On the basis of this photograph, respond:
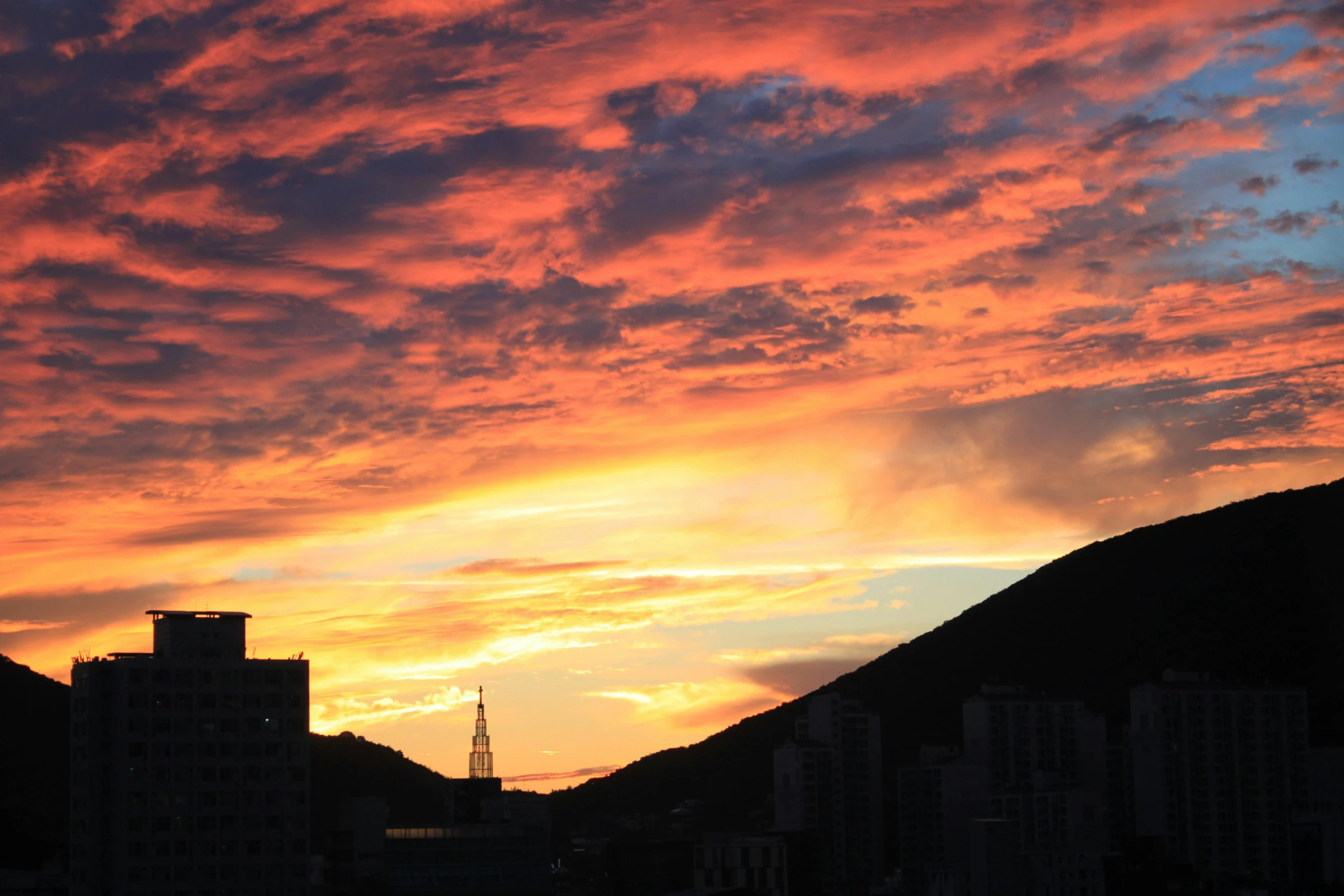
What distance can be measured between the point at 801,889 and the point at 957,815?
22.9 m

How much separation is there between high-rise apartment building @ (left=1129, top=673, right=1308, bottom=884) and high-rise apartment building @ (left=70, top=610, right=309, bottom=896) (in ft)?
324

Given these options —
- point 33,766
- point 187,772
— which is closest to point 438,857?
point 187,772

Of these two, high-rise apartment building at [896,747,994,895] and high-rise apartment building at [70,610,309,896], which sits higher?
high-rise apartment building at [70,610,309,896]

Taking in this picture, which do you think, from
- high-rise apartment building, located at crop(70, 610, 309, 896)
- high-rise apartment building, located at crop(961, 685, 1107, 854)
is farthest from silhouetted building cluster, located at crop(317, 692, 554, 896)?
high-rise apartment building, located at crop(961, 685, 1107, 854)

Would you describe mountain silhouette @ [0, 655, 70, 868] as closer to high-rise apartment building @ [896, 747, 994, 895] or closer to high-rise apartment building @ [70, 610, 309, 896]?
high-rise apartment building @ [70, 610, 309, 896]

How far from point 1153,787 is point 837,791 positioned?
1369 inches

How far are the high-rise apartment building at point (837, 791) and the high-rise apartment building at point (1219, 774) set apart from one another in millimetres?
29494

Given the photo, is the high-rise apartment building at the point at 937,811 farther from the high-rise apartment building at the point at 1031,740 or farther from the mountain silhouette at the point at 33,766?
the mountain silhouette at the point at 33,766

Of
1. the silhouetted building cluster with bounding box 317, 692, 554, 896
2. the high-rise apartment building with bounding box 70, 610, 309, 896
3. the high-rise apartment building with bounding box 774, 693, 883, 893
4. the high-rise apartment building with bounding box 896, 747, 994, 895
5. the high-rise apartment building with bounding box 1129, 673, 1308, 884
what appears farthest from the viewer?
the high-rise apartment building with bounding box 1129, 673, 1308, 884

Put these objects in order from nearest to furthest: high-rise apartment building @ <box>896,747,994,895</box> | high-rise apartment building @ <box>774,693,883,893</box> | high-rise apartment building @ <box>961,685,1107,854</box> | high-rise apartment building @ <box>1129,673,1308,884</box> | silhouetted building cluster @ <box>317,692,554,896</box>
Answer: silhouetted building cluster @ <box>317,692,554,896</box>, high-rise apartment building @ <box>896,747,994,895</box>, high-rise apartment building @ <box>774,693,883,893</box>, high-rise apartment building @ <box>1129,673,1308,884</box>, high-rise apartment building @ <box>961,685,1107,854</box>

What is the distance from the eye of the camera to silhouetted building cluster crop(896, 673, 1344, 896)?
166375 millimetres

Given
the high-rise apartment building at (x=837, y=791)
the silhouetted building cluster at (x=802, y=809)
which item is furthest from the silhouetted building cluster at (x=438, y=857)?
the high-rise apartment building at (x=837, y=791)

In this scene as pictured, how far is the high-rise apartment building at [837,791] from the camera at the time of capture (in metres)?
175

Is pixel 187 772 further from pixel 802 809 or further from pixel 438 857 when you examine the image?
pixel 802 809
